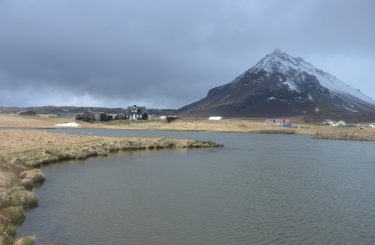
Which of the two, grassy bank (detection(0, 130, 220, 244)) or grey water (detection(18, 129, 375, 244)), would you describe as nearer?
grey water (detection(18, 129, 375, 244))

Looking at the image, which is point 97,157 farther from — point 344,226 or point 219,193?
point 344,226

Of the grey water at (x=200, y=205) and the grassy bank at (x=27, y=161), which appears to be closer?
the grey water at (x=200, y=205)

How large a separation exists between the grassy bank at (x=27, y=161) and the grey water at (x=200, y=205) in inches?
48.1

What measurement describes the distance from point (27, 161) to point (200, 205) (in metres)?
30.5

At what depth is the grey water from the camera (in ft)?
94.9

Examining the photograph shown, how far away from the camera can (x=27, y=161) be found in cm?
5869

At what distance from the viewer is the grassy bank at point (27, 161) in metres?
30.3

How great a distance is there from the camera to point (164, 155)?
82062mm

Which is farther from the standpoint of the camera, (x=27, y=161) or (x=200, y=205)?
(x=27, y=161)

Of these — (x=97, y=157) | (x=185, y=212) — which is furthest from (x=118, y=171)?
(x=185, y=212)

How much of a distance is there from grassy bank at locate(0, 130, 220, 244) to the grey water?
1222 millimetres

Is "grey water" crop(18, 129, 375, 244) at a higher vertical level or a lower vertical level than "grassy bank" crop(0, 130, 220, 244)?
lower

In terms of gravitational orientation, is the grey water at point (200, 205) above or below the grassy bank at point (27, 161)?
below

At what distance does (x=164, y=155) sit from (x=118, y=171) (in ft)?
82.3
